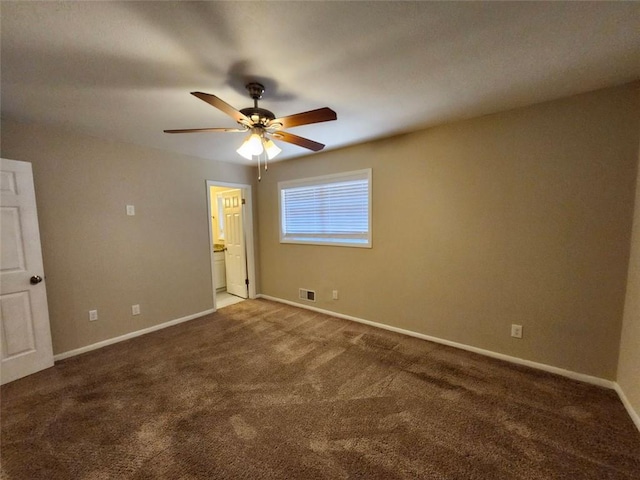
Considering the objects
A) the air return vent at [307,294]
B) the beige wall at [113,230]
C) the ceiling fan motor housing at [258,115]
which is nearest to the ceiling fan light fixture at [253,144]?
the ceiling fan motor housing at [258,115]

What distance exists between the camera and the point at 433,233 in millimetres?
2791

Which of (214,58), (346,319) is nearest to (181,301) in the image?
(346,319)

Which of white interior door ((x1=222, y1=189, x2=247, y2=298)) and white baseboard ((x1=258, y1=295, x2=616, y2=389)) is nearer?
white baseboard ((x1=258, y1=295, x2=616, y2=389))

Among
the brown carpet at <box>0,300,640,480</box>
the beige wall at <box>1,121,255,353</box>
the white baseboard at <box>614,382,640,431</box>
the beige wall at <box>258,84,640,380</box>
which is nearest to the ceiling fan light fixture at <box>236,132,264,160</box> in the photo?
the beige wall at <box>258,84,640,380</box>

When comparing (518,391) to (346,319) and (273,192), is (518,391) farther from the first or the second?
(273,192)

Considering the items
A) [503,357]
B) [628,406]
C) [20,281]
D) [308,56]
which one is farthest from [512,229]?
[20,281]

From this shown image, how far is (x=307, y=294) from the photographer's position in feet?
13.2

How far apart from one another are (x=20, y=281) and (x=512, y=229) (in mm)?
4522

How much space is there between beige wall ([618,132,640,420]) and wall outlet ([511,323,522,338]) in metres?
0.62

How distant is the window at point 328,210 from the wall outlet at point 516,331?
1660 mm

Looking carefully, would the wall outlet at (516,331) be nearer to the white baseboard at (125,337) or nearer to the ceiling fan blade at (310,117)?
the ceiling fan blade at (310,117)

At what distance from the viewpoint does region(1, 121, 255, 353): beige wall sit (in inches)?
101

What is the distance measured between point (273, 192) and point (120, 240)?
219cm

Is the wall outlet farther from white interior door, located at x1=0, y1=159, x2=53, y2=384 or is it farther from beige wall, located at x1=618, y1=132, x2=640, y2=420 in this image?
white interior door, located at x1=0, y1=159, x2=53, y2=384
